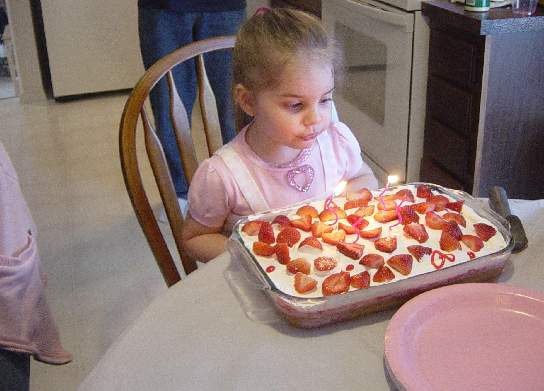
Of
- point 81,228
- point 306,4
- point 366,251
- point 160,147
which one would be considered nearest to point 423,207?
point 366,251

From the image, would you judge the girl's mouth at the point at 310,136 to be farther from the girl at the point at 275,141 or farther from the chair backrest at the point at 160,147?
the chair backrest at the point at 160,147

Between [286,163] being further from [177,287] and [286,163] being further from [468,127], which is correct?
[468,127]

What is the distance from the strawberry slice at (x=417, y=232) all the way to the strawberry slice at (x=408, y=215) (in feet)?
0.06

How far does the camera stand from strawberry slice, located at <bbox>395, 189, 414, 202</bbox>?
932 millimetres

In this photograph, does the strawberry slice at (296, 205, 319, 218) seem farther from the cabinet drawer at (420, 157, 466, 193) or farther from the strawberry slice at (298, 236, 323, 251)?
the cabinet drawer at (420, 157, 466, 193)

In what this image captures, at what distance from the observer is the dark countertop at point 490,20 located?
1.98m

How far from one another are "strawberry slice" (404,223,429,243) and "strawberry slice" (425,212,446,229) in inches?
0.5

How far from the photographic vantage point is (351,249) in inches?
31.5

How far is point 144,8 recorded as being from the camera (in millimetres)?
2318

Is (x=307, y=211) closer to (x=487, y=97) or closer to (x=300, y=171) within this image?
(x=300, y=171)

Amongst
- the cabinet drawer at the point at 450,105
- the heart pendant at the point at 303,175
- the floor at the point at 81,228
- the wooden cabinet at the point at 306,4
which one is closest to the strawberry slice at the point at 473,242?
the heart pendant at the point at 303,175

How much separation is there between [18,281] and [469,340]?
2.27 ft

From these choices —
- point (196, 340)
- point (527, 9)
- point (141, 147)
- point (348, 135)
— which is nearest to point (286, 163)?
point (348, 135)

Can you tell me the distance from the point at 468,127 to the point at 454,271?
157cm
